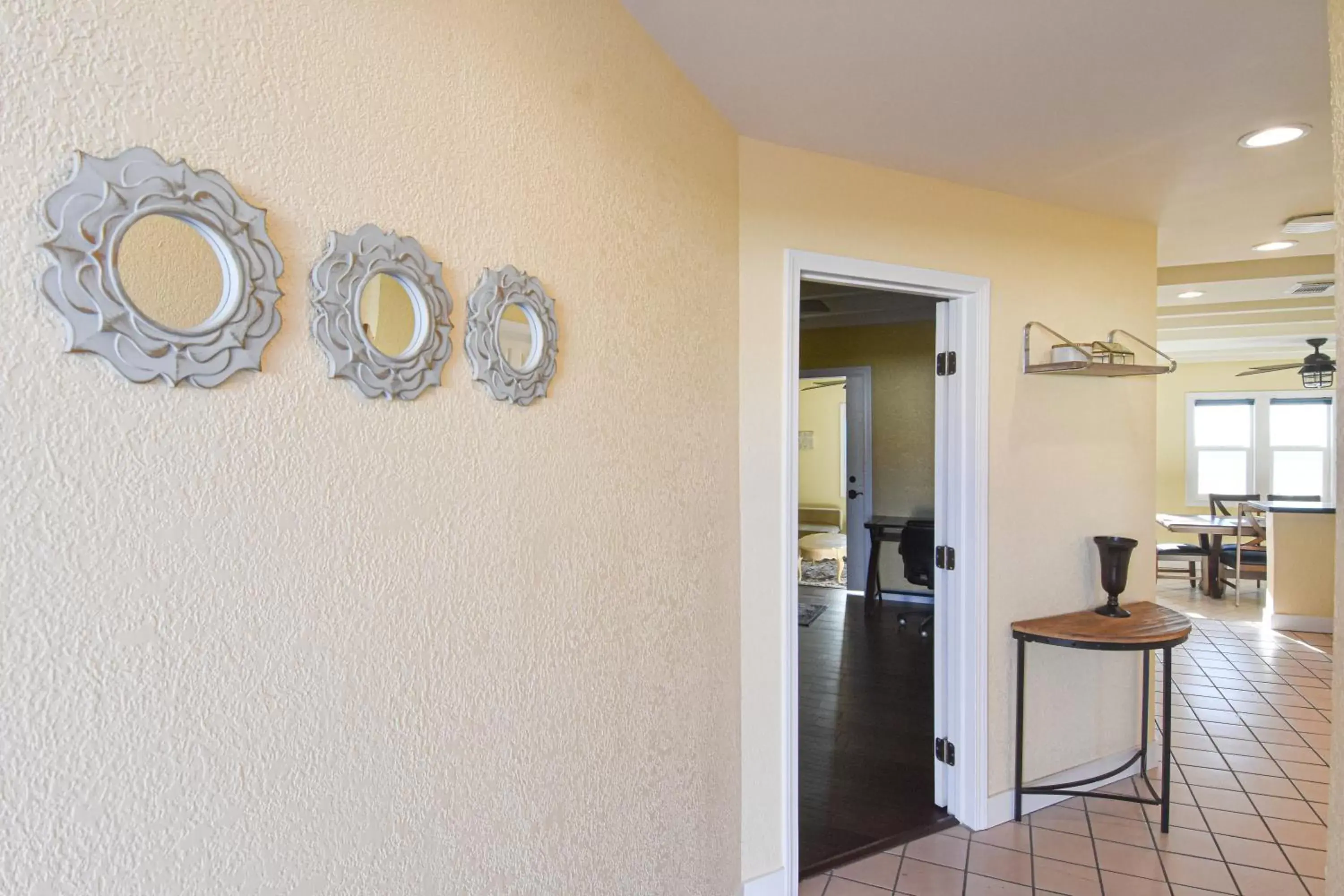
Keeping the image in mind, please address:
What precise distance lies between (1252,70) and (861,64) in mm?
994

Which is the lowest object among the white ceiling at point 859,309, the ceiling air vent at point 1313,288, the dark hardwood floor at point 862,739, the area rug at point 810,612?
the dark hardwood floor at point 862,739

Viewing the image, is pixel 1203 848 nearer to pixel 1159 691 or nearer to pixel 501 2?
pixel 1159 691

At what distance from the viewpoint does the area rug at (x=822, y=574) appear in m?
7.09

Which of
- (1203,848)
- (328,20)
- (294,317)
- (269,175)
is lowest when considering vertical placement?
(1203,848)

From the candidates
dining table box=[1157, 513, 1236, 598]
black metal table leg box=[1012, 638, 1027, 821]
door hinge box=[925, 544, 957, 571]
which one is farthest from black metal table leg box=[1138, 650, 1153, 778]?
dining table box=[1157, 513, 1236, 598]

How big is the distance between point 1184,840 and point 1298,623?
13.6 feet

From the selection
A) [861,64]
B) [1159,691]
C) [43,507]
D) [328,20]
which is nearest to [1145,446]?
[1159,691]

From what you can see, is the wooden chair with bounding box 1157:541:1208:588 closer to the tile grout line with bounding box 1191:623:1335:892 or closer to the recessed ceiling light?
the tile grout line with bounding box 1191:623:1335:892

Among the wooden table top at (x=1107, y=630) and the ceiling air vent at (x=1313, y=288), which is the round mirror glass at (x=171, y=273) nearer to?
the wooden table top at (x=1107, y=630)

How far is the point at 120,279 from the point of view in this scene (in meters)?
0.67

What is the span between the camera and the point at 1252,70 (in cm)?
181

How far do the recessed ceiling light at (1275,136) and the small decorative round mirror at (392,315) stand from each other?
101 inches

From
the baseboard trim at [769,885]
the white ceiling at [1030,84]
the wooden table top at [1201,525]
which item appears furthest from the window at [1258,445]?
the baseboard trim at [769,885]

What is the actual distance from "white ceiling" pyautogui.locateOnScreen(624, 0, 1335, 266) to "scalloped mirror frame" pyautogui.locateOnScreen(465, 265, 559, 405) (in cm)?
75
